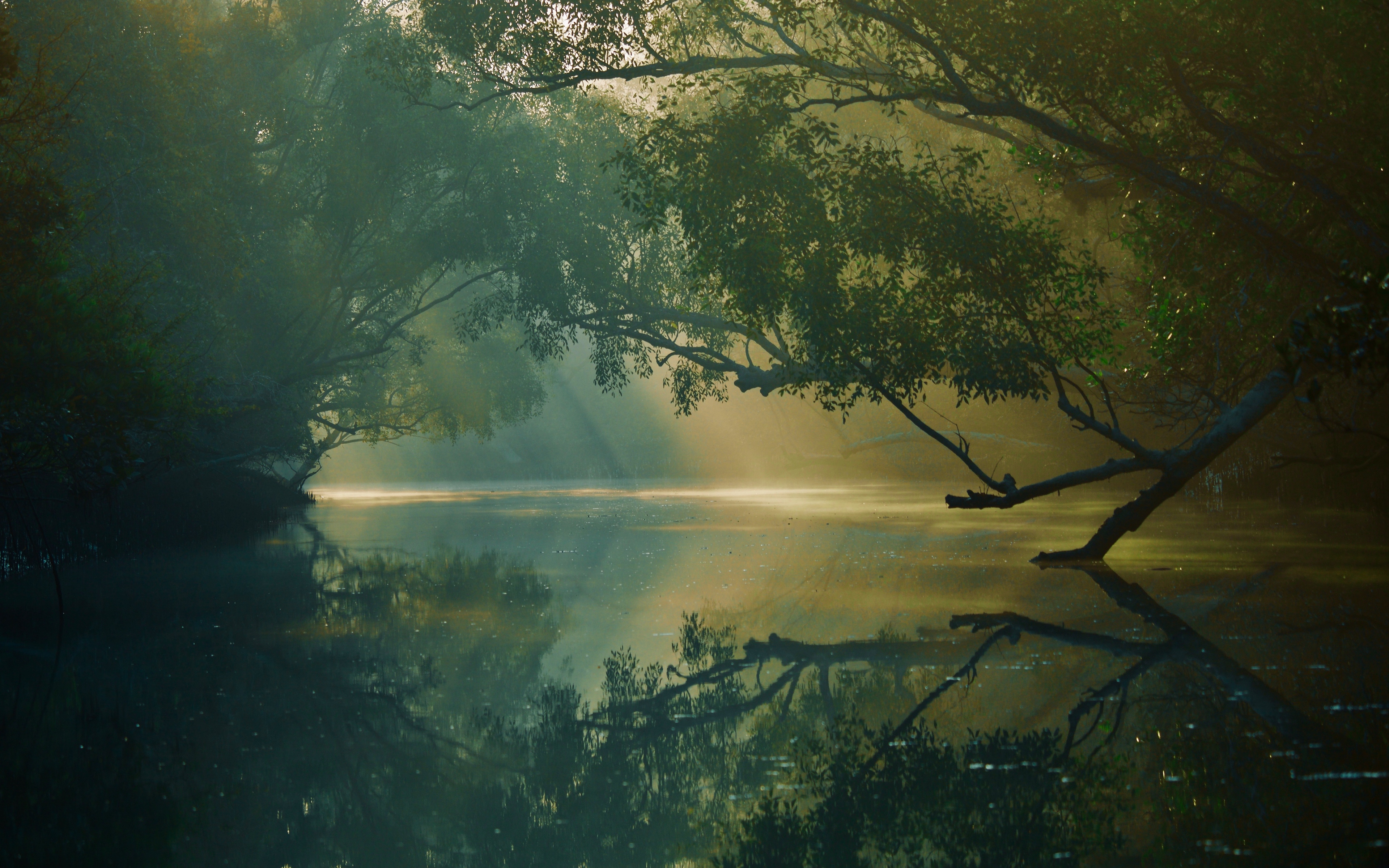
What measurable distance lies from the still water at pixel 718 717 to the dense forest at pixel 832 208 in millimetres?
1722

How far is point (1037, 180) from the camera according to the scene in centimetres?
1627

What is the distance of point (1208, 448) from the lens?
14250 millimetres

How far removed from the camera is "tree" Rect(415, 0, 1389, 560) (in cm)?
1154

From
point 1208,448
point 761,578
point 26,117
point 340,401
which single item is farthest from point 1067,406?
point 340,401

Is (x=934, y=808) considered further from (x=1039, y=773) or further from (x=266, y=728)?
(x=266, y=728)

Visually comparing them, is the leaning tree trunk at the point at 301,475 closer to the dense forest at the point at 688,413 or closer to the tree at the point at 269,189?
the tree at the point at 269,189

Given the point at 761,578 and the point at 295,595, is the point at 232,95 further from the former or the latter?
the point at 761,578

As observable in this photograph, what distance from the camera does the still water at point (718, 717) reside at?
5066 mm

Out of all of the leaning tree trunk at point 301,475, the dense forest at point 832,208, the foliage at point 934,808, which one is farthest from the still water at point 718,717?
the leaning tree trunk at point 301,475

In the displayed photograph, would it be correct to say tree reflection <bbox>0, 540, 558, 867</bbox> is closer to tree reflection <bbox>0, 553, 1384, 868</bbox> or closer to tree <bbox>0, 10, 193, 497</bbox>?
tree reflection <bbox>0, 553, 1384, 868</bbox>

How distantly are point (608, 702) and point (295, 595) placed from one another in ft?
25.4

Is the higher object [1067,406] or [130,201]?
[130,201]

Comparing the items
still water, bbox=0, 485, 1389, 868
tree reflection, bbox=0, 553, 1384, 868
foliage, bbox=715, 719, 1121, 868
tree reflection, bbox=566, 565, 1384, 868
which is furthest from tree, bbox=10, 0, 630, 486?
foliage, bbox=715, 719, 1121, 868

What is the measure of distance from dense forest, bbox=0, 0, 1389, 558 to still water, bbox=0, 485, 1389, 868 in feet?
5.65
